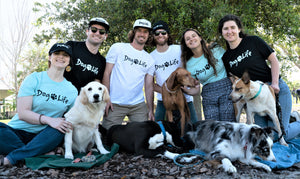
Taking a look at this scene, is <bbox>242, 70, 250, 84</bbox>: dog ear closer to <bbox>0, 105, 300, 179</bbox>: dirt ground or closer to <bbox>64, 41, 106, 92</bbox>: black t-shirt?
<bbox>0, 105, 300, 179</bbox>: dirt ground

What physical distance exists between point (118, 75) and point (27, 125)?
198 centimetres

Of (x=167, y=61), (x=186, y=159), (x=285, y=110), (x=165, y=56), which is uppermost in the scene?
(x=165, y=56)

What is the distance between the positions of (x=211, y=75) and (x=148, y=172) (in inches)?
98.1

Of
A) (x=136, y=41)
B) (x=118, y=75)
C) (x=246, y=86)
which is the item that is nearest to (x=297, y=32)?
(x=246, y=86)

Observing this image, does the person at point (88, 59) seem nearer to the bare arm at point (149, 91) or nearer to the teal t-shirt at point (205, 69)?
the bare arm at point (149, 91)

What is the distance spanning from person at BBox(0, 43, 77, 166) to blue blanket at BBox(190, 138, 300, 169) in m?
2.26

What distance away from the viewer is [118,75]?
493 centimetres

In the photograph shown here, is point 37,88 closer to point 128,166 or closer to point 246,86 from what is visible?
point 128,166

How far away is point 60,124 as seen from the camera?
3.56 meters

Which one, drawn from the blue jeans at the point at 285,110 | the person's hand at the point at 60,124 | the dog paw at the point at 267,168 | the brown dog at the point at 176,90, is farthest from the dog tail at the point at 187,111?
the person's hand at the point at 60,124

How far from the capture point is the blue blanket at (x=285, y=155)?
3.28 metres

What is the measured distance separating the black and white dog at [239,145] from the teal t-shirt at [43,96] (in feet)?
8.10

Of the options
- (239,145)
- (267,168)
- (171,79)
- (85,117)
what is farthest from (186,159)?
(171,79)

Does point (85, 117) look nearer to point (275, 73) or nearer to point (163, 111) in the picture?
point (163, 111)
